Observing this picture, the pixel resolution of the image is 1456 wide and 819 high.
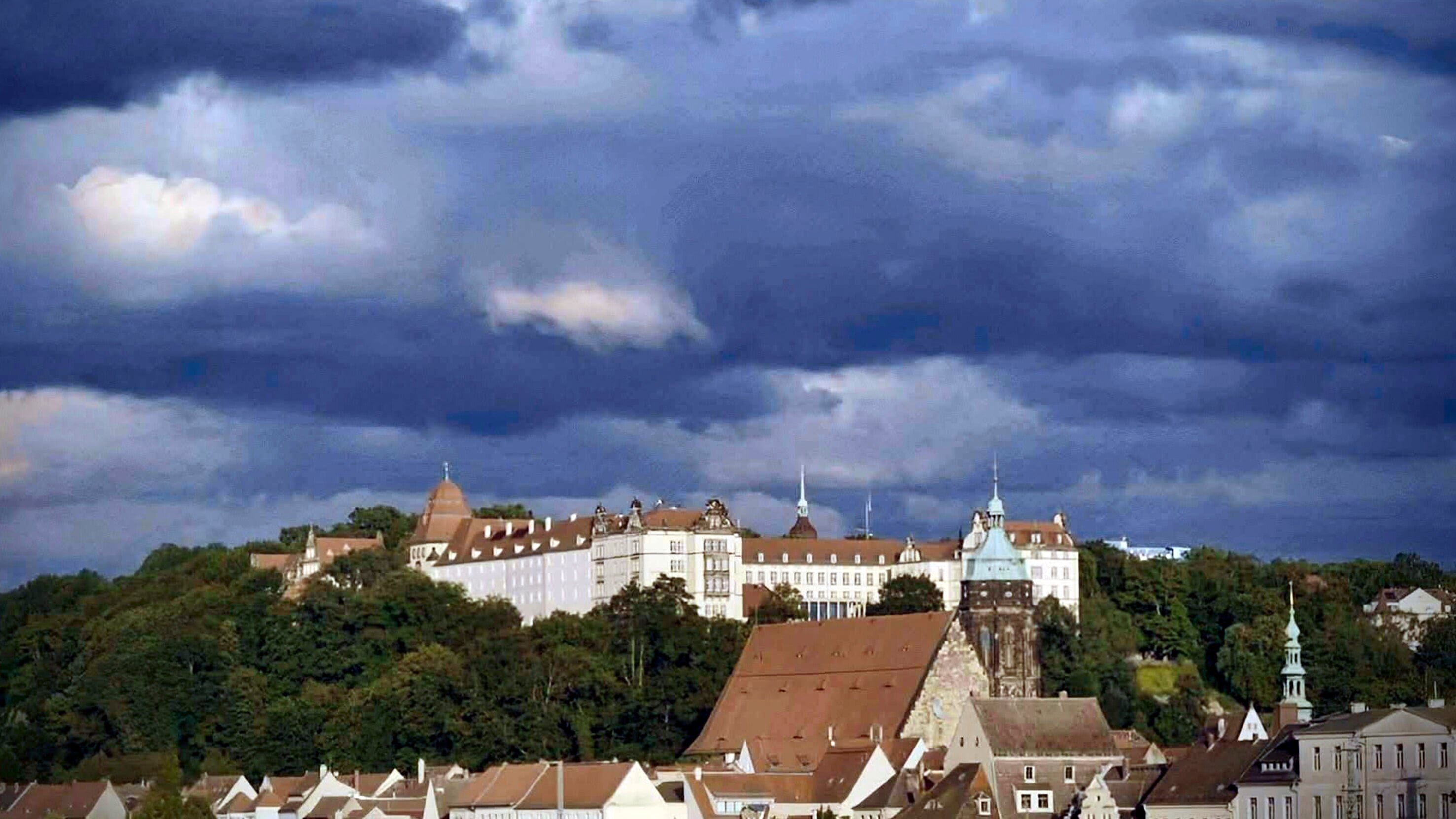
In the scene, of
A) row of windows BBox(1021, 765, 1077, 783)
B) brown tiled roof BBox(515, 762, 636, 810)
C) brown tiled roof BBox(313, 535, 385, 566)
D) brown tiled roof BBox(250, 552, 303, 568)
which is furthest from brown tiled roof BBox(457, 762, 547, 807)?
brown tiled roof BBox(250, 552, 303, 568)

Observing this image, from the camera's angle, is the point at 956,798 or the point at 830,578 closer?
the point at 956,798

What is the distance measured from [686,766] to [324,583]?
47.9 metres

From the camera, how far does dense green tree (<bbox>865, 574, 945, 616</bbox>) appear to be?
162875 mm

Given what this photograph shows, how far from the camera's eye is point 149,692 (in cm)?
16825

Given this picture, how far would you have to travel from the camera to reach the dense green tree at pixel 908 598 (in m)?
163

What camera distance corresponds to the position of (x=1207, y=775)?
10575 centimetres

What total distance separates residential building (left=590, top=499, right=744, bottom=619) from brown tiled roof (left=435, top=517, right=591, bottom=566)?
3206mm

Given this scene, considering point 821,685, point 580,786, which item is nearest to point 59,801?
point 580,786

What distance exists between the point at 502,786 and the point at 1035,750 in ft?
83.2

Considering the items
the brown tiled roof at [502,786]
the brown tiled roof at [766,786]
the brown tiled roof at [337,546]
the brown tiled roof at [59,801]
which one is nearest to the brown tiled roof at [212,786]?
the brown tiled roof at [59,801]

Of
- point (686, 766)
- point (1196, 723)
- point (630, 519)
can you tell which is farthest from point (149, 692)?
point (1196, 723)

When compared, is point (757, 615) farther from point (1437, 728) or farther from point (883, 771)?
point (1437, 728)

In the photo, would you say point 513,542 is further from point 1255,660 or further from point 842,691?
point 842,691

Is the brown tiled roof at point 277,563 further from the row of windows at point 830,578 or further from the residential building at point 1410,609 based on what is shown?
the residential building at point 1410,609
